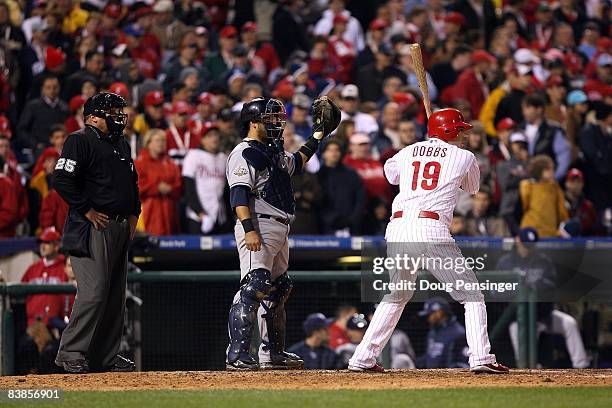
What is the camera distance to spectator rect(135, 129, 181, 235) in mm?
13406

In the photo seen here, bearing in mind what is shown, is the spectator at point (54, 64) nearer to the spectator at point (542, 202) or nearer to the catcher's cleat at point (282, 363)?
the spectator at point (542, 202)

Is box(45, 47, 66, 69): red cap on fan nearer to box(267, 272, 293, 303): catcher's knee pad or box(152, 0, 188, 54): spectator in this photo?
box(152, 0, 188, 54): spectator

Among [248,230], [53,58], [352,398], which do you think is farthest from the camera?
[53,58]

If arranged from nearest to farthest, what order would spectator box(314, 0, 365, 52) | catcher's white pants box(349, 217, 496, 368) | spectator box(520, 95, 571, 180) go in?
catcher's white pants box(349, 217, 496, 368)
spectator box(520, 95, 571, 180)
spectator box(314, 0, 365, 52)

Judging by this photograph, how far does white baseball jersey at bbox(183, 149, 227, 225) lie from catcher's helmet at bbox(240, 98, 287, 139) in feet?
14.4

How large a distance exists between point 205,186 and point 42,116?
2.23 m

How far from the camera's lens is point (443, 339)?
40.2 ft

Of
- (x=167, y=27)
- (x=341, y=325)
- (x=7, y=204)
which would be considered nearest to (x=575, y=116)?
(x=341, y=325)

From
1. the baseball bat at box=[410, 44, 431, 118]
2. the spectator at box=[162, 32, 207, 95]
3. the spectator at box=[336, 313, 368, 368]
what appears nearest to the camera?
the baseball bat at box=[410, 44, 431, 118]

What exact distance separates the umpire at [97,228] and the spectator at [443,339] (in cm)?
363

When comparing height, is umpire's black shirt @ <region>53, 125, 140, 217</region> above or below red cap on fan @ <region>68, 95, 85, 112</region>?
below

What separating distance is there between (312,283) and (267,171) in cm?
307

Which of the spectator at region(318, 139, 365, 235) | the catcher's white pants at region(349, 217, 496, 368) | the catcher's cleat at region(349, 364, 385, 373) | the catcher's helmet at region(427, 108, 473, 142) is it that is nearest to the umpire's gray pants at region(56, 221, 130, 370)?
the catcher's cleat at region(349, 364, 385, 373)

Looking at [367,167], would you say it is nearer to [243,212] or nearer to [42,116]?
[42,116]
